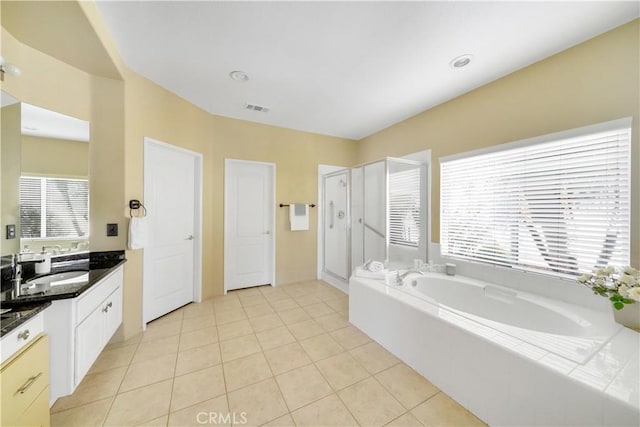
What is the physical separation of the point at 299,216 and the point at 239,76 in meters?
2.08

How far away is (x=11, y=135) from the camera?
1.51 meters

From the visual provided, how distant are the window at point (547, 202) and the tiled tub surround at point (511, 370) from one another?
0.50 m

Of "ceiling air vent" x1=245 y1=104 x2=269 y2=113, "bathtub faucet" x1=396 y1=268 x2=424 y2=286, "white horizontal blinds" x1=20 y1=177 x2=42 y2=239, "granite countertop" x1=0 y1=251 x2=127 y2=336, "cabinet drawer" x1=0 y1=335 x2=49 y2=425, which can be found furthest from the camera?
"ceiling air vent" x1=245 y1=104 x2=269 y2=113

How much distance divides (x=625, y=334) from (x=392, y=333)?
141 centimetres

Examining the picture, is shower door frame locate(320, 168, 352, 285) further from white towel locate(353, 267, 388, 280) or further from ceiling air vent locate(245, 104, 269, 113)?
ceiling air vent locate(245, 104, 269, 113)

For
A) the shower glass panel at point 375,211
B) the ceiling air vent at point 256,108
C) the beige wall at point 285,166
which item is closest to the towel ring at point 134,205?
the beige wall at point 285,166

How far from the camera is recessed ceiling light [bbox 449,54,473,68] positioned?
1.90m

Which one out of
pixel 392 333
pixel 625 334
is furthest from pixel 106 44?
pixel 625 334

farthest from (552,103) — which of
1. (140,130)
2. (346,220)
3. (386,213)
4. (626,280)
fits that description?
(140,130)

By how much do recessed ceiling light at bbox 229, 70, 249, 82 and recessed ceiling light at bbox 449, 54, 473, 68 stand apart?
187 centimetres

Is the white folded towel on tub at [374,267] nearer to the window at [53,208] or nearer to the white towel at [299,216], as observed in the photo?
the white towel at [299,216]

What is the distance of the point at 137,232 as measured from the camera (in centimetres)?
213

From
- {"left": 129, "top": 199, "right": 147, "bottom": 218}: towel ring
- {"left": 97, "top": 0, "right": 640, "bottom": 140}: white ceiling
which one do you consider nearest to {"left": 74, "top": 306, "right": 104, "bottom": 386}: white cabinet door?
{"left": 129, "top": 199, "right": 147, "bottom": 218}: towel ring

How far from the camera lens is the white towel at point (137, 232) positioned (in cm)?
210
